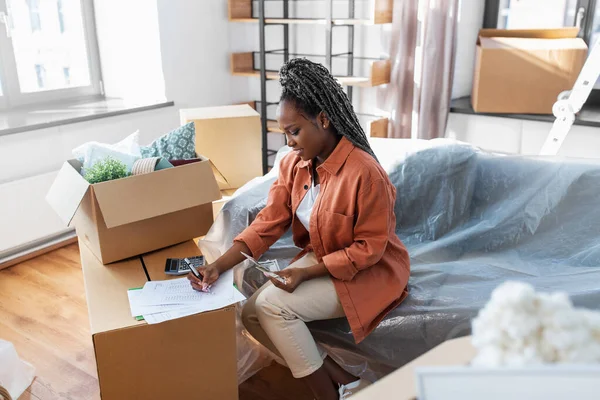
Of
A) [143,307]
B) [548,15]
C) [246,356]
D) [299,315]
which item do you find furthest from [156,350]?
[548,15]

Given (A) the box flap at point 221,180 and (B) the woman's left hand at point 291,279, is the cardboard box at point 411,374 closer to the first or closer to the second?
(B) the woman's left hand at point 291,279

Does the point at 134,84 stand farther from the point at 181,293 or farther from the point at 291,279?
the point at 291,279

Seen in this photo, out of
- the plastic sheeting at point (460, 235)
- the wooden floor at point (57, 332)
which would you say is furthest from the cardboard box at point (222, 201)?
the wooden floor at point (57, 332)

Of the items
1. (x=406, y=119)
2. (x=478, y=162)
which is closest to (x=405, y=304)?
(x=478, y=162)

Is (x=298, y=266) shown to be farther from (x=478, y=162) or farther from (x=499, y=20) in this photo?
(x=499, y=20)

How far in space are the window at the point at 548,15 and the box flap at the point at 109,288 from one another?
2354 mm

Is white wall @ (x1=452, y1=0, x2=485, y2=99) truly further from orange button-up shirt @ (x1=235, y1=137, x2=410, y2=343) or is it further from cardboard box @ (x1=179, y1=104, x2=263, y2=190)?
orange button-up shirt @ (x1=235, y1=137, x2=410, y2=343)

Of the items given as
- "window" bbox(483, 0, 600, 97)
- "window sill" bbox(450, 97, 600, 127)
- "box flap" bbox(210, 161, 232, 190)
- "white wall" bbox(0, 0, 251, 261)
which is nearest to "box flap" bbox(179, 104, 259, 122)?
"box flap" bbox(210, 161, 232, 190)

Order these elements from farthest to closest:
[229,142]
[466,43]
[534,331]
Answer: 1. [466,43]
2. [229,142]
3. [534,331]

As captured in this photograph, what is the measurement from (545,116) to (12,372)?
8.06 ft

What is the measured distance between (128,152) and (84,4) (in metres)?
1.72

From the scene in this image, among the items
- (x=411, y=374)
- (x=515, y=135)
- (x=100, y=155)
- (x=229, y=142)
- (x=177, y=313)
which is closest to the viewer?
(x=411, y=374)

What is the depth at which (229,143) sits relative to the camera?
2.28m

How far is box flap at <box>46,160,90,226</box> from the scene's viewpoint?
5.18 ft
